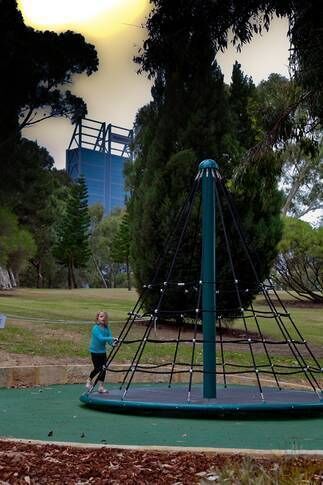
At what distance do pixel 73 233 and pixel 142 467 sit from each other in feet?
173

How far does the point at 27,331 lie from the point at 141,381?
417 cm

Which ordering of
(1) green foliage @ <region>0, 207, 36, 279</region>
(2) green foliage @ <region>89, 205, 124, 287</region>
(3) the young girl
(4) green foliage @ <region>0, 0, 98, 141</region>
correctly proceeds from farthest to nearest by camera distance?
(2) green foliage @ <region>89, 205, 124, 287</region> < (1) green foliage @ <region>0, 207, 36, 279</region> < (4) green foliage @ <region>0, 0, 98, 141</region> < (3) the young girl

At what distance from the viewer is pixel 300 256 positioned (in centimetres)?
3469

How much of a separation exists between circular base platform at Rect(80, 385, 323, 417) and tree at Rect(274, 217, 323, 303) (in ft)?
82.1

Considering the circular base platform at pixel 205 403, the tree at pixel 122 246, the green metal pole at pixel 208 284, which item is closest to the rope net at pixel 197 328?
the circular base platform at pixel 205 403

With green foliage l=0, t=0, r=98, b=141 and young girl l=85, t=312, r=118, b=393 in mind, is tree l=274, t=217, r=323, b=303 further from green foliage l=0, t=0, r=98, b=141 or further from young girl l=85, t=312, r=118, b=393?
young girl l=85, t=312, r=118, b=393

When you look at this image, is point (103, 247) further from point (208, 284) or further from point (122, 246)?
point (208, 284)

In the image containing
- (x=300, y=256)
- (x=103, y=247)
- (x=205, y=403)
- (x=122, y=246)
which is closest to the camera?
(x=205, y=403)

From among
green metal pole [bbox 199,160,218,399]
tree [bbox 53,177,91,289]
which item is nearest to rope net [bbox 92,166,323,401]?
green metal pole [bbox 199,160,218,399]

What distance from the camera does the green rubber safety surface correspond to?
6.42m

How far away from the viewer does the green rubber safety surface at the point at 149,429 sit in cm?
642

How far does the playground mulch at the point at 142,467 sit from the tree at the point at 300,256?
29.3 meters

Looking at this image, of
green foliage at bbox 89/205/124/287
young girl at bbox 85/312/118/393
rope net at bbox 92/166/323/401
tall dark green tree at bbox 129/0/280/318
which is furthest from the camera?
green foliage at bbox 89/205/124/287

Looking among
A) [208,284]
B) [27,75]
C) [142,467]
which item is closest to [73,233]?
[27,75]
